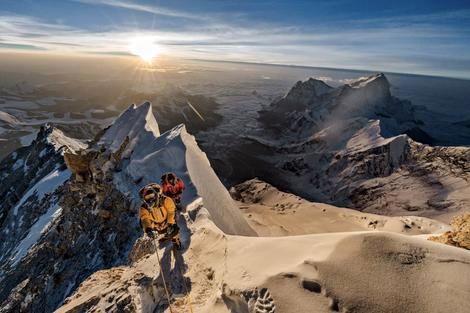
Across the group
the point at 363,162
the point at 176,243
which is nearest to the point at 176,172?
the point at 176,243

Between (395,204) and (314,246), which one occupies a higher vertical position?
(314,246)

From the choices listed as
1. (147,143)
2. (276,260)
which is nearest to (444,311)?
(276,260)

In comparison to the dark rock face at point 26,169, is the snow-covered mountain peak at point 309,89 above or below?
above

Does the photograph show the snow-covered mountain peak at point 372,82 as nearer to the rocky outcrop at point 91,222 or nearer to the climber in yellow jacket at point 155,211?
the rocky outcrop at point 91,222

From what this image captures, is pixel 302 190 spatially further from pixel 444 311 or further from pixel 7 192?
pixel 444 311

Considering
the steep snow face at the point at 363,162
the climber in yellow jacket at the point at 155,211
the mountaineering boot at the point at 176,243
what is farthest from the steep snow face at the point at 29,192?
the steep snow face at the point at 363,162

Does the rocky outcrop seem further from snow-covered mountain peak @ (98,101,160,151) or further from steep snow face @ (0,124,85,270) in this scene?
snow-covered mountain peak @ (98,101,160,151)

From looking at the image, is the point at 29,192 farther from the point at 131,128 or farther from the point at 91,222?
the point at 91,222
